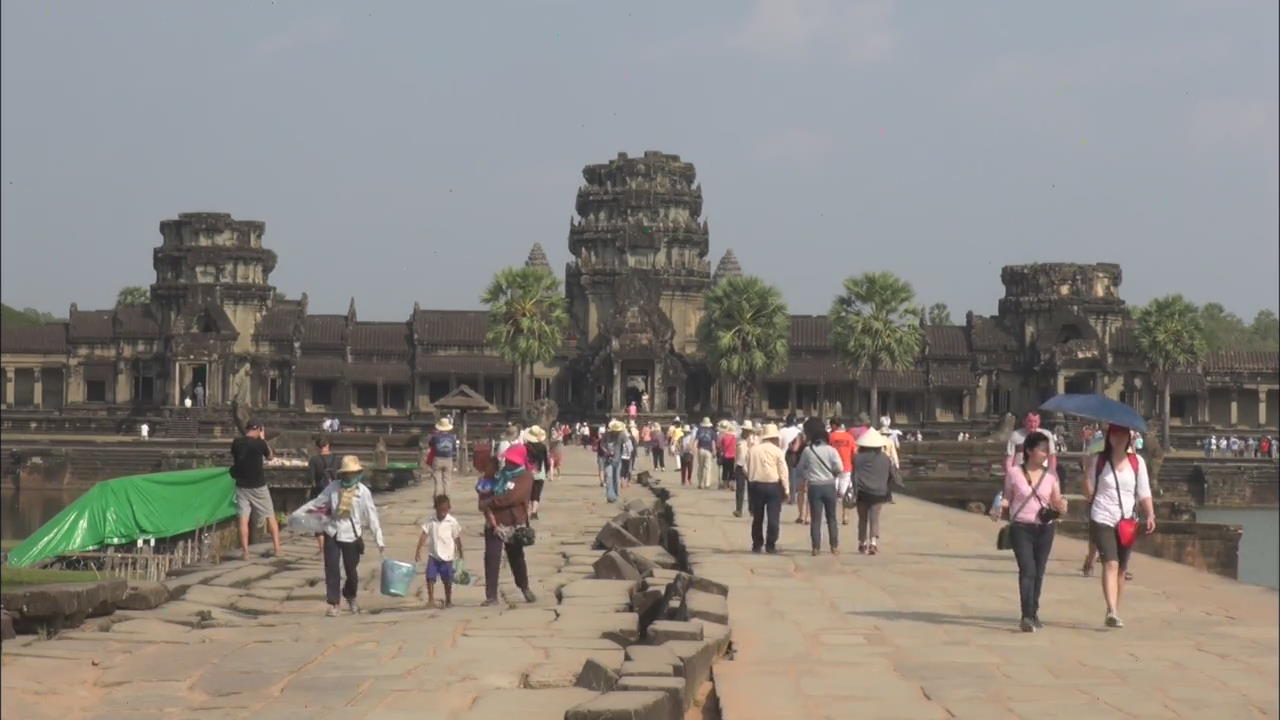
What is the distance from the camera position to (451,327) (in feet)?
256

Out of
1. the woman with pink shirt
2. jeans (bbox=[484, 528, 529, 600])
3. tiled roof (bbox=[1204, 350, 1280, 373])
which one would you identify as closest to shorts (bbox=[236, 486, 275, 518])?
jeans (bbox=[484, 528, 529, 600])

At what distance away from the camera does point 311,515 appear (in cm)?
1473

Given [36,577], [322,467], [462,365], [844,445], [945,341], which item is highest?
[945,341]

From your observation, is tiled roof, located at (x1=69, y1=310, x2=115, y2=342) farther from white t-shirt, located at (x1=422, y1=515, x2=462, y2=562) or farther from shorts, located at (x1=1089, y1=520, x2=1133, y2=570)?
shorts, located at (x1=1089, y1=520, x2=1133, y2=570)

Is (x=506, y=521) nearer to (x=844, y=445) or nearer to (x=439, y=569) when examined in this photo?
(x=439, y=569)

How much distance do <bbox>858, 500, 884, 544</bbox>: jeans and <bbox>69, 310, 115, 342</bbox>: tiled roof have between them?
6566cm

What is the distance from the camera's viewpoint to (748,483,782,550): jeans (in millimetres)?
18891

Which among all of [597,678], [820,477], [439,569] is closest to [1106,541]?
[597,678]

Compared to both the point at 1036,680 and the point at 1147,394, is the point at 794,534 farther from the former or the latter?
the point at 1147,394

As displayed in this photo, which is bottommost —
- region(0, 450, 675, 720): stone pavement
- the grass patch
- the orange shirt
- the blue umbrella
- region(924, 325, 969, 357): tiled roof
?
region(0, 450, 675, 720): stone pavement

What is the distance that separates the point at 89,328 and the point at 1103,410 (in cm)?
7320

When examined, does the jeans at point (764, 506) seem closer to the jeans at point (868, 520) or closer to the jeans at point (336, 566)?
the jeans at point (868, 520)

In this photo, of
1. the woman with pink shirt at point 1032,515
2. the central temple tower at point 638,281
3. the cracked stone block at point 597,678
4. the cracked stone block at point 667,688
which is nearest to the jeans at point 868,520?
the woman with pink shirt at point 1032,515

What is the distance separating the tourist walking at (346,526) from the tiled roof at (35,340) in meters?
70.0
